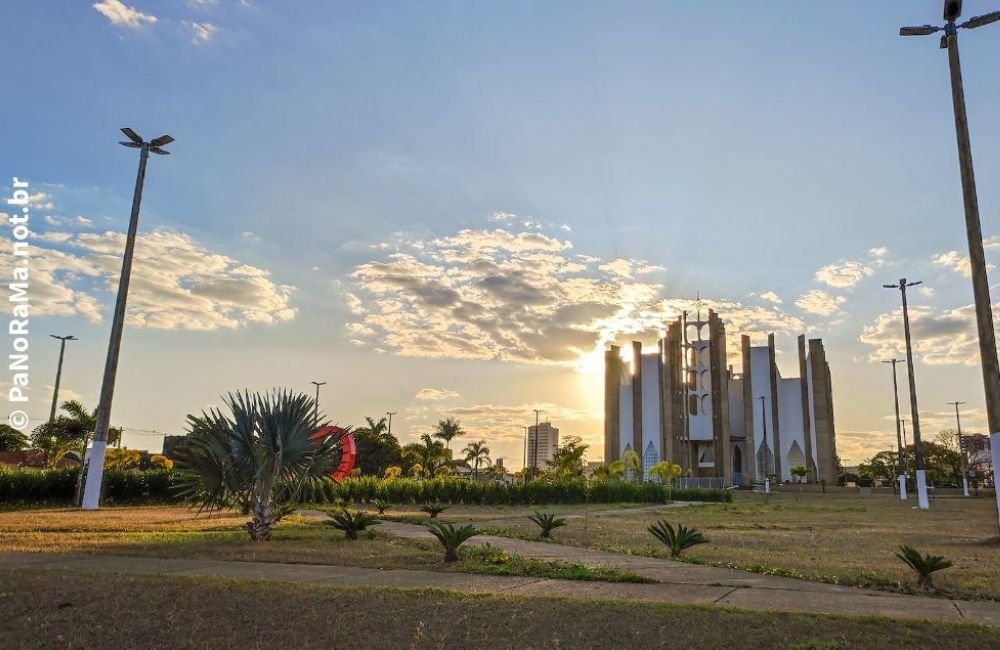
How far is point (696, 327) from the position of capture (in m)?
81.8

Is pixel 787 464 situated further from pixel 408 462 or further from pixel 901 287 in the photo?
pixel 901 287

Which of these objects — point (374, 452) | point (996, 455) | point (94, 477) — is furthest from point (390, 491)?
point (374, 452)

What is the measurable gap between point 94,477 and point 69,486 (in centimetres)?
511

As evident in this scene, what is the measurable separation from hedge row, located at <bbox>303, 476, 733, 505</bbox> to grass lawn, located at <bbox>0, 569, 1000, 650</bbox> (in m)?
23.7

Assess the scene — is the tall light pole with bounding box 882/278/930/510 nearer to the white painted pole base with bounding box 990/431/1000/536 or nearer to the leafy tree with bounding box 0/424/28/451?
the white painted pole base with bounding box 990/431/1000/536

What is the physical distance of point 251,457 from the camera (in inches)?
560

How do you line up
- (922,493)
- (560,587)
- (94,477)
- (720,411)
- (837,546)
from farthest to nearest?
(720,411), (922,493), (94,477), (837,546), (560,587)

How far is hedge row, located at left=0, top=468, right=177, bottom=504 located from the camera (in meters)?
26.9

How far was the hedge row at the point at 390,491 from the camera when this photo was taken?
27.6 m

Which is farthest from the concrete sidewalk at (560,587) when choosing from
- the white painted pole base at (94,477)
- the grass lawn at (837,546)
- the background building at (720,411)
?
the background building at (720,411)

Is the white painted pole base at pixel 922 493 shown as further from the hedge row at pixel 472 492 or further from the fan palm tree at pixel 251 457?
the fan palm tree at pixel 251 457

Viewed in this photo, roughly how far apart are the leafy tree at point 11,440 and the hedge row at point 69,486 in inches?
2324

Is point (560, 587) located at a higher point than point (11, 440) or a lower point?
lower

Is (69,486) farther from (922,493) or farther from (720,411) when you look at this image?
(720,411)
